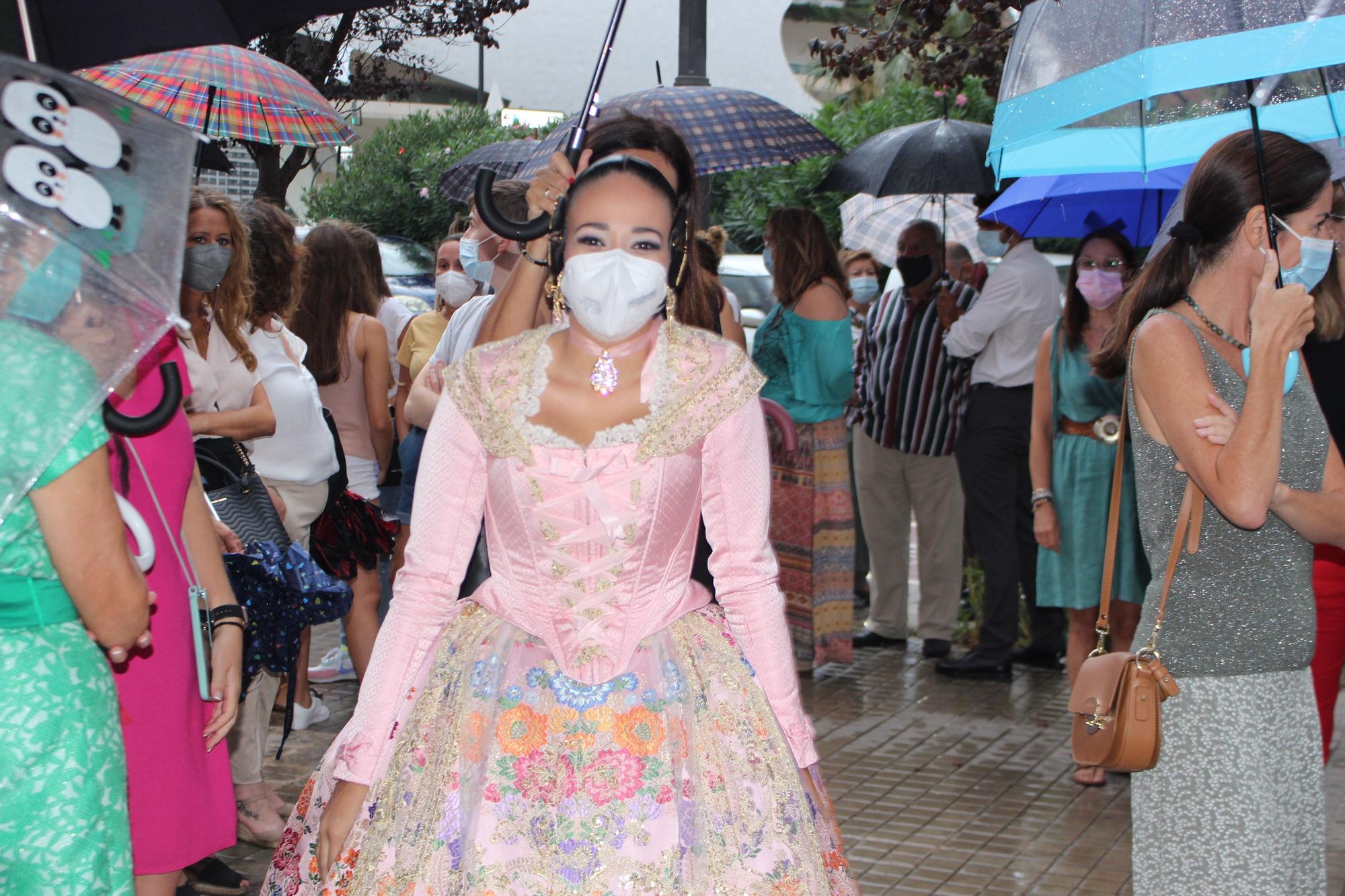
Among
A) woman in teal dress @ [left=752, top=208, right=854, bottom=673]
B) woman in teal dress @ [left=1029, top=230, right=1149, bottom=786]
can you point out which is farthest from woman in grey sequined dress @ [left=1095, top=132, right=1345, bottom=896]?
woman in teal dress @ [left=752, top=208, right=854, bottom=673]

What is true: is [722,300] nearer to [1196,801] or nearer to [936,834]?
[936,834]

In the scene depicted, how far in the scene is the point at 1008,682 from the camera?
23.2ft

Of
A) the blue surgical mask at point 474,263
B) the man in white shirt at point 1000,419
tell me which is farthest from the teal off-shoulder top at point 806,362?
the blue surgical mask at point 474,263

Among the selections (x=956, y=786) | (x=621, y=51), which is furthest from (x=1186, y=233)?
(x=621, y=51)

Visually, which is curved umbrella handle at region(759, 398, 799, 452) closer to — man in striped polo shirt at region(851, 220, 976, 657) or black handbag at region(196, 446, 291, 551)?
man in striped polo shirt at region(851, 220, 976, 657)

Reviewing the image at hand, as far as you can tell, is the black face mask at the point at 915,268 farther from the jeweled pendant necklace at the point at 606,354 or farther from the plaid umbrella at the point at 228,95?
the jeweled pendant necklace at the point at 606,354

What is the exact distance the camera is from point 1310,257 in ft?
10.1

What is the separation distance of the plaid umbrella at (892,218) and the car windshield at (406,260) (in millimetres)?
7117

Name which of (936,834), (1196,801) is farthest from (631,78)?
(1196,801)

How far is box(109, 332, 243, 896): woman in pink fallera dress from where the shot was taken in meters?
2.98

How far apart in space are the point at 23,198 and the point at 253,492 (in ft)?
8.16

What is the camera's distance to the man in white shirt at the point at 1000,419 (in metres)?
6.92

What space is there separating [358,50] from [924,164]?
4626 mm

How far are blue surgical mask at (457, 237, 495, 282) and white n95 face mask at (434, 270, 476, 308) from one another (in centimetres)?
104
